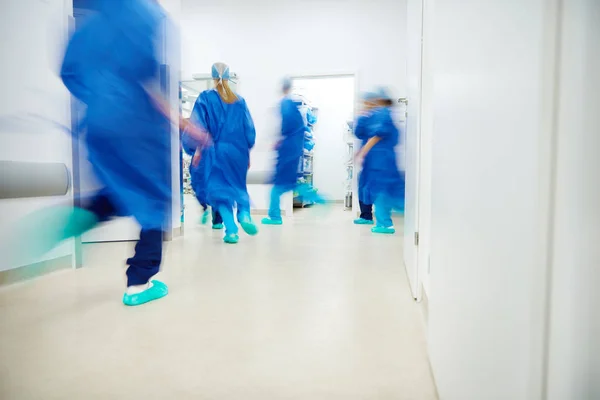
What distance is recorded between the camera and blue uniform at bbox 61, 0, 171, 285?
1427mm

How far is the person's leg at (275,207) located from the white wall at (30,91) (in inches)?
96.7

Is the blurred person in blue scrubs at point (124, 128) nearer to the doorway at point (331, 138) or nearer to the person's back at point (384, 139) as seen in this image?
the person's back at point (384, 139)

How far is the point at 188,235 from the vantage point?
3.66 metres

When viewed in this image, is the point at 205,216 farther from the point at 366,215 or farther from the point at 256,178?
the point at 366,215

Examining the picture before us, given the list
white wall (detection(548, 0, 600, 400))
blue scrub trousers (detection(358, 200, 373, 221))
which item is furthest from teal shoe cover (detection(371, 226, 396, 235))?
white wall (detection(548, 0, 600, 400))

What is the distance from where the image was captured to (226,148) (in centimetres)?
311

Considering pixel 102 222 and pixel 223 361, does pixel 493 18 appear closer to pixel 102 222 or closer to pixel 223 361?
pixel 223 361

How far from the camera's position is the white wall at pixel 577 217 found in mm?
351

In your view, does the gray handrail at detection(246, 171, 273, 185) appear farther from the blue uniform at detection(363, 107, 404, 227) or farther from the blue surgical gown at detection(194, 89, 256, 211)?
the blue surgical gown at detection(194, 89, 256, 211)

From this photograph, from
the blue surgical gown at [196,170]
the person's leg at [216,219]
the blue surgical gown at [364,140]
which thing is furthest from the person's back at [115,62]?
the blue surgical gown at [364,140]

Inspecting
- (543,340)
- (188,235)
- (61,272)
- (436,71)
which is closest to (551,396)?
(543,340)

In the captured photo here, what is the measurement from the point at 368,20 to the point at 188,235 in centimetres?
348

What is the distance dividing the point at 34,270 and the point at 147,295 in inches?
31.1

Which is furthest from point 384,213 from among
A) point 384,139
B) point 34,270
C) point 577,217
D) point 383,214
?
point 577,217
